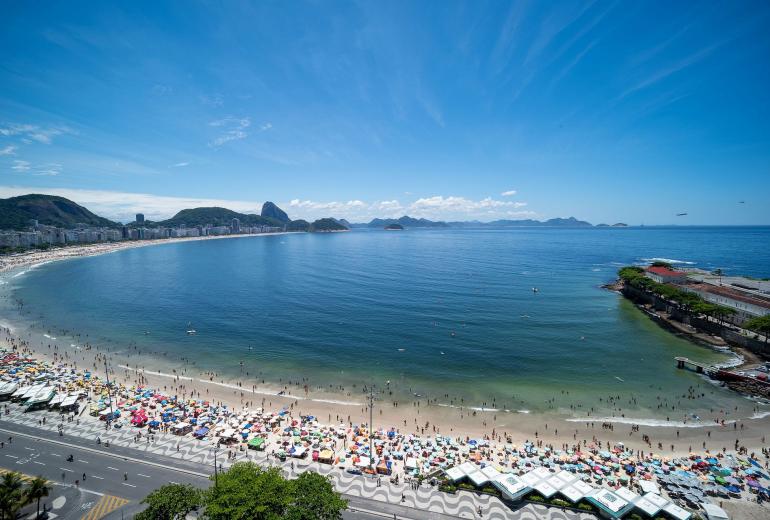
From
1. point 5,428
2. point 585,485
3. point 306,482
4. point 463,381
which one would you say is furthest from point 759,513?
point 5,428

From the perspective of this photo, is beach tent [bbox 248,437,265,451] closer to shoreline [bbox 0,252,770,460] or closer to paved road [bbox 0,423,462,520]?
paved road [bbox 0,423,462,520]

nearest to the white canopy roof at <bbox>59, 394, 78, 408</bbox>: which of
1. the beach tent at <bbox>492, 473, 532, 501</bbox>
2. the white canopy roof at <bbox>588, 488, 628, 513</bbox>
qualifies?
the beach tent at <bbox>492, 473, 532, 501</bbox>

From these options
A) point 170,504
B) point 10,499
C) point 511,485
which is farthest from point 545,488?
point 10,499

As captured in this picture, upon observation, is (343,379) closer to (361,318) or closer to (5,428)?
(361,318)

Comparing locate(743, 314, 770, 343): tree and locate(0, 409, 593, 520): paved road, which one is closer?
locate(0, 409, 593, 520): paved road

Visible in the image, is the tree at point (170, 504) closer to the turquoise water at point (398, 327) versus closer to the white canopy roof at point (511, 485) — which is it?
the white canopy roof at point (511, 485)

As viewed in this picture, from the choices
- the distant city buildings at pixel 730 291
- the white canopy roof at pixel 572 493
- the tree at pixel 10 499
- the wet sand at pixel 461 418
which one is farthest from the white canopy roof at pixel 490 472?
the distant city buildings at pixel 730 291
